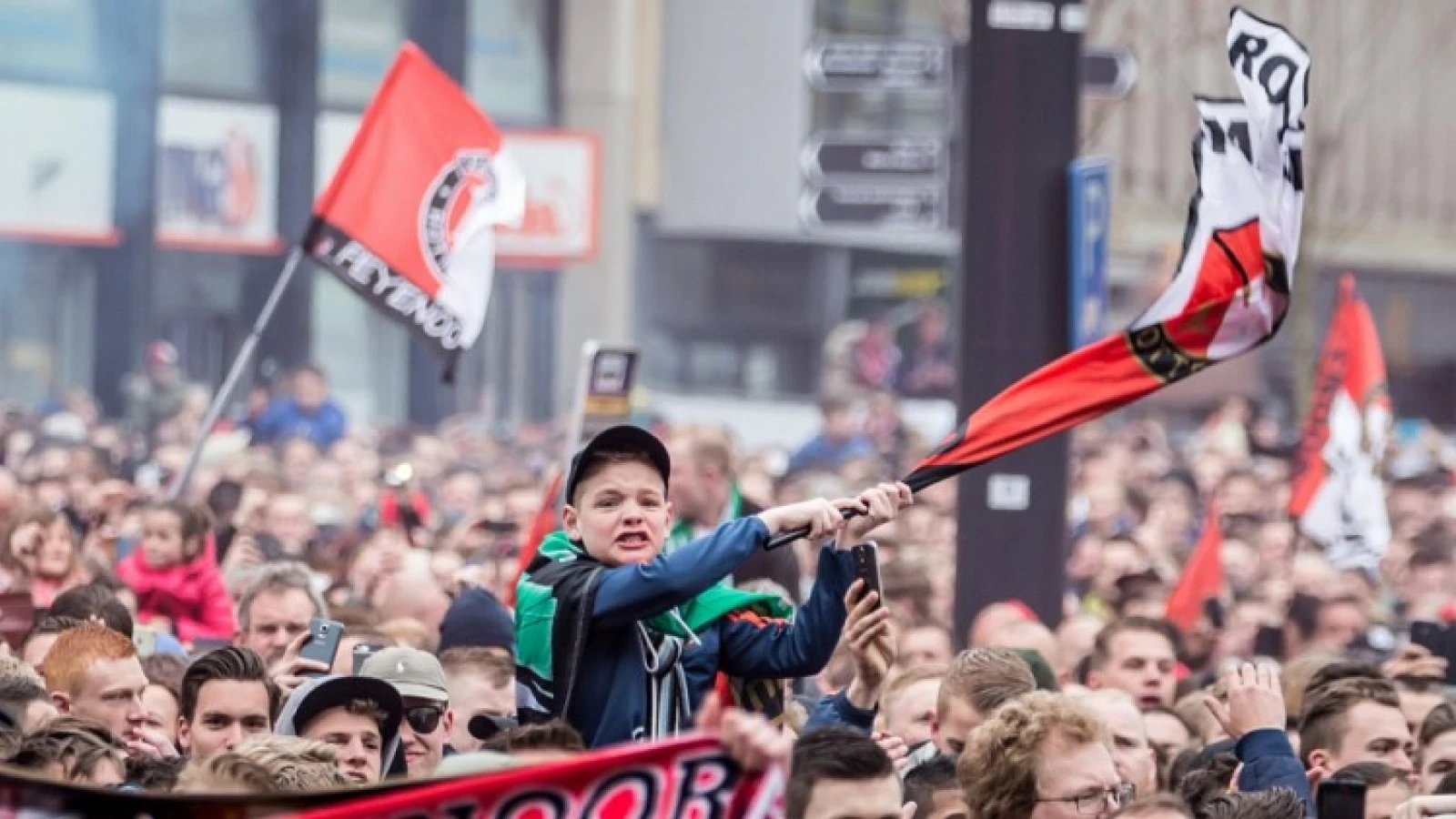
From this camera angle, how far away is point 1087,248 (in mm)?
10961

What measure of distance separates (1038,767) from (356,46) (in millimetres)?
25394

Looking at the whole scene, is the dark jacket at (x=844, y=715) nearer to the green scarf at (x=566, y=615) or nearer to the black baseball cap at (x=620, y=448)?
the green scarf at (x=566, y=615)

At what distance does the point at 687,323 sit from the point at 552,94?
4.03m

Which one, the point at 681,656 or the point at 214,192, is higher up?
the point at 214,192

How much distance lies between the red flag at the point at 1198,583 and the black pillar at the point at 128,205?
50.2 feet

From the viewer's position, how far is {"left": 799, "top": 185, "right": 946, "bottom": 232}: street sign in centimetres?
1684

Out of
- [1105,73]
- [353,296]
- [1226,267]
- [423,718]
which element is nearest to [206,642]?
[423,718]

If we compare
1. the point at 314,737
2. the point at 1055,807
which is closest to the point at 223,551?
the point at 314,737

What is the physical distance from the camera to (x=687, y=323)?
37812 mm

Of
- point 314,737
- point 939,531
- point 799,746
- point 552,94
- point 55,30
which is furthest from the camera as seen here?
point 552,94

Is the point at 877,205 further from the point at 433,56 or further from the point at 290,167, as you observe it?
the point at 433,56

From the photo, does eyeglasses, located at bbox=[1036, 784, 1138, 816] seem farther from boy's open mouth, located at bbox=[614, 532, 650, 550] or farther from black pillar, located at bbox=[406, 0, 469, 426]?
black pillar, located at bbox=[406, 0, 469, 426]

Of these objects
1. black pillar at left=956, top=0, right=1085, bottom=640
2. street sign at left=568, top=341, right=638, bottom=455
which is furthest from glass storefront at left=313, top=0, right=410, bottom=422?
black pillar at left=956, top=0, right=1085, bottom=640

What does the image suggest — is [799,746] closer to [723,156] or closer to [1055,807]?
[1055,807]
